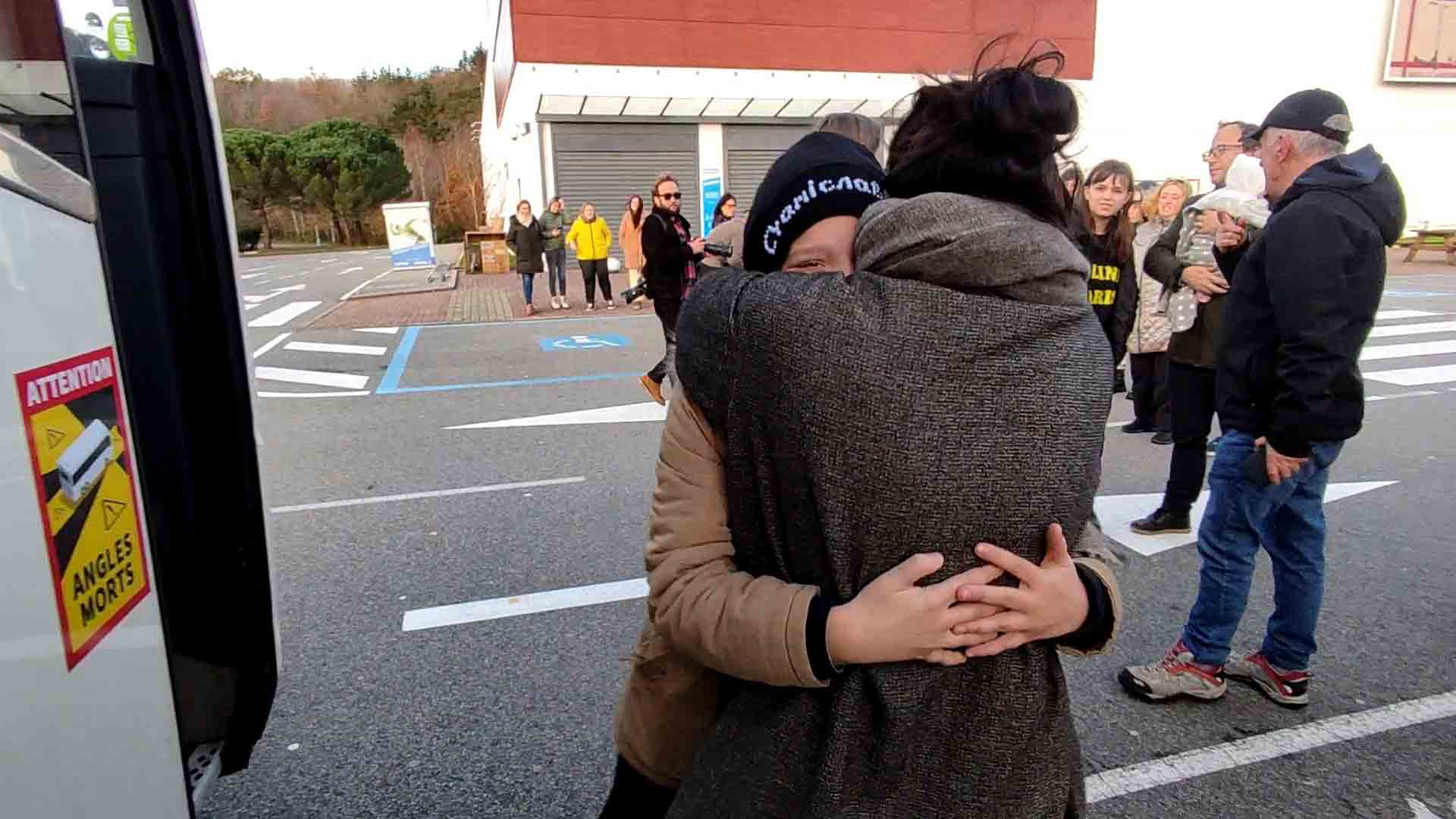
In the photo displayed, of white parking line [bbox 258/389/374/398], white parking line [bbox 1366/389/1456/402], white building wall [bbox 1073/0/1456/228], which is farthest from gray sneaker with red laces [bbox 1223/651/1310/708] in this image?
white building wall [bbox 1073/0/1456/228]

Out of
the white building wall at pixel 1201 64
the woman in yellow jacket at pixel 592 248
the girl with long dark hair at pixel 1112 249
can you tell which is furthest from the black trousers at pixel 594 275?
the white building wall at pixel 1201 64

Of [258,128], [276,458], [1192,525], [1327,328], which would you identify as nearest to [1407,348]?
[1192,525]

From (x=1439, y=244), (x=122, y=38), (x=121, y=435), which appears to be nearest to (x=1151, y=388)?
(x=122, y=38)

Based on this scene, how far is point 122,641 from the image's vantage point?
4.93 ft

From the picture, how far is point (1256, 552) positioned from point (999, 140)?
263cm

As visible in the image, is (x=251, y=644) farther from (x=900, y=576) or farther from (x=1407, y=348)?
(x=1407, y=348)

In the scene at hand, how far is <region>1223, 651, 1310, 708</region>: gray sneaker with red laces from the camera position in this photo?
127 inches

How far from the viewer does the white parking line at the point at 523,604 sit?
3.98 metres

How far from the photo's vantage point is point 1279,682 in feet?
10.6

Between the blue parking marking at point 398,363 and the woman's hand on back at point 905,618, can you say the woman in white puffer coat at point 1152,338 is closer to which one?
the woman's hand on back at point 905,618

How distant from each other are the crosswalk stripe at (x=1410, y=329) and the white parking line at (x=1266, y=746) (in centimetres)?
1054

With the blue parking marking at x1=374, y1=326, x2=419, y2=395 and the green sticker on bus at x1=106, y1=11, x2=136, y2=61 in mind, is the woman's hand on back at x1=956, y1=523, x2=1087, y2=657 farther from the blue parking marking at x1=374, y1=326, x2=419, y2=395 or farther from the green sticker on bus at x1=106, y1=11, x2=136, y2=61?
the blue parking marking at x1=374, y1=326, x2=419, y2=395

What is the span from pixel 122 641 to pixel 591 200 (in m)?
21.9

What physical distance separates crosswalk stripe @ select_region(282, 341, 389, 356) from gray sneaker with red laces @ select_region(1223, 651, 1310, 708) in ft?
34.4
